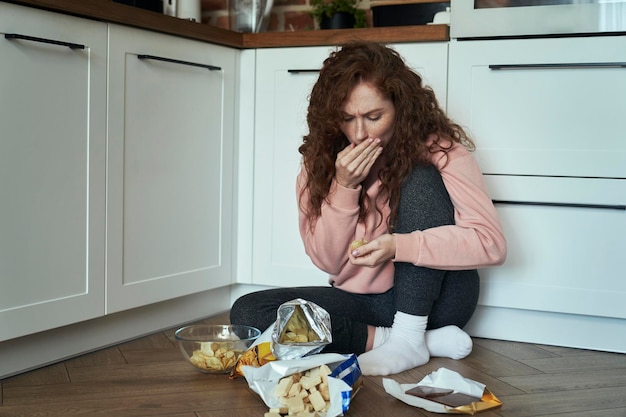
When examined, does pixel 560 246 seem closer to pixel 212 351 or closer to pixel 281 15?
pixel 212 351

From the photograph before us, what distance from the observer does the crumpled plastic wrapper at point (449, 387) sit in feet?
4.83

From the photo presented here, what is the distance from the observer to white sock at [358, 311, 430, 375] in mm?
1715

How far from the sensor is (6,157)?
62.1 inches

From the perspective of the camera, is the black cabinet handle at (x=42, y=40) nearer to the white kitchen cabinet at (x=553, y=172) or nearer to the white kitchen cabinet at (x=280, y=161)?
the white kitchen cabinet at (x=280, y=161)

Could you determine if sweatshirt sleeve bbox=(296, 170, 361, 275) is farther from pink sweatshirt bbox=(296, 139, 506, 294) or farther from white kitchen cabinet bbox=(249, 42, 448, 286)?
white kitchen cabinet bbox=(249, 42, 448, 286)

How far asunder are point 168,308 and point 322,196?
22.6 inches

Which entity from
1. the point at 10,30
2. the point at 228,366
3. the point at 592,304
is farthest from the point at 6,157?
the point at 592,304

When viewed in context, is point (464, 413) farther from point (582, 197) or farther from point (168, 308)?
point (168, 308)

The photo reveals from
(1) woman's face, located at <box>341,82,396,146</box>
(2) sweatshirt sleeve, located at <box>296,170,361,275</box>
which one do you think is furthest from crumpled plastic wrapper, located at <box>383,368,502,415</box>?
(1) woman's face, located at <box>341,82,396,146</box>

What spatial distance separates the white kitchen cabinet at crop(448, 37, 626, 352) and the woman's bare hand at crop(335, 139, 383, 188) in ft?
1.42

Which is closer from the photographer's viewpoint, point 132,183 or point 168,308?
point 132,183

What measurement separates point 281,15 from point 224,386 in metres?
1.45

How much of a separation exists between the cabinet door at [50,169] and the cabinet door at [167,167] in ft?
0.19

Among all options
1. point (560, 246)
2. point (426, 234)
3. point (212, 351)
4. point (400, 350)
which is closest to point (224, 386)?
point (212, 351)
